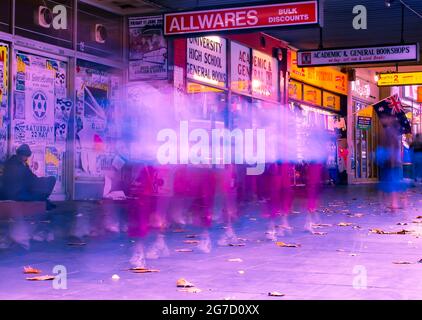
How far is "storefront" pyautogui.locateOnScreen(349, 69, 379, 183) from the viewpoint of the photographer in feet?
103

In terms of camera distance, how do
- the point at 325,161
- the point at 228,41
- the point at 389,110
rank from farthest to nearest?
the point at 389,110
the point at 325,161
the point at 228,41

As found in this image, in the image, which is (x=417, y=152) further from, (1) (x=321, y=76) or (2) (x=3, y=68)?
(2) (x=3, y=68)

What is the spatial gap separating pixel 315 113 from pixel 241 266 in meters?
A: 21.5

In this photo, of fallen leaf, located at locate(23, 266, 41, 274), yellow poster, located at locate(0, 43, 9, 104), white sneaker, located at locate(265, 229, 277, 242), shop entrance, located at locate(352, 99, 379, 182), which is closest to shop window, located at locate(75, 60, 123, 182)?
yellow poster, located at locate(0, 43, 9, 104)

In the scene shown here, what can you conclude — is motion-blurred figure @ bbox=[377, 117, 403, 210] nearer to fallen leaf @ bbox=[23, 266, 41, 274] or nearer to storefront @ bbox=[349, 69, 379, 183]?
storefront @ bbox=[349, 69, 379, 183]

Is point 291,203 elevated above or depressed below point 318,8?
below

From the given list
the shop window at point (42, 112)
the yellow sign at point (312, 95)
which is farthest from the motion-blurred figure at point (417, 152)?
the shop window at point (42, 112)

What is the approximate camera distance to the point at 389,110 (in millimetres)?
34438

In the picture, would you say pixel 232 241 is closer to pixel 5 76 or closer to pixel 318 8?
pixel 318 8

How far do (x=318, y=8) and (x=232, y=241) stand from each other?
5.54m

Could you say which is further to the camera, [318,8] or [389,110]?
[389,110]

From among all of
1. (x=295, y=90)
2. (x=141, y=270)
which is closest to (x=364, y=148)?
(x=295, y=90)

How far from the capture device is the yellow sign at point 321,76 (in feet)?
81.6

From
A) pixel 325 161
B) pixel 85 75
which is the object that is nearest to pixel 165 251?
pixel 85 75
